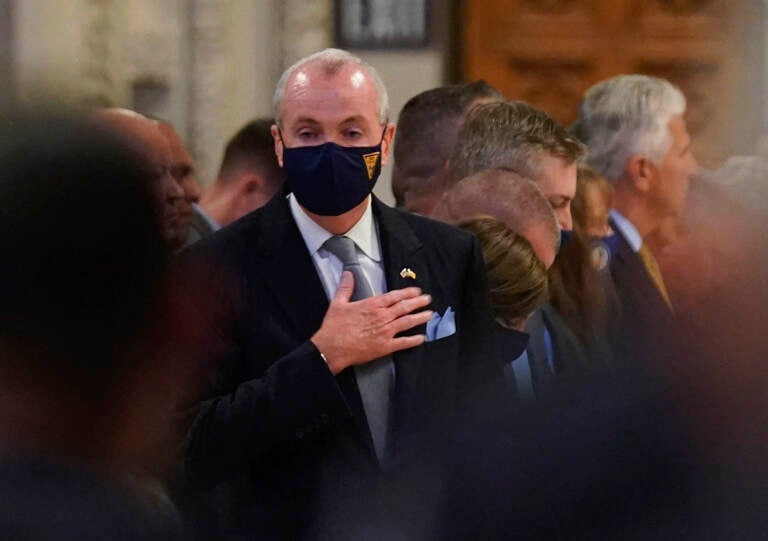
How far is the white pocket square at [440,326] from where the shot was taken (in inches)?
126

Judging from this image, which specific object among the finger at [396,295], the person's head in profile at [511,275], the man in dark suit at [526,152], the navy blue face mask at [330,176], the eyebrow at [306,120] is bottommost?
the person's head in profile at [511,275]

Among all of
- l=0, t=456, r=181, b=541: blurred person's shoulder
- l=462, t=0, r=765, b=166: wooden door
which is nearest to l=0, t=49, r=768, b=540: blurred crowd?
l=0, t=456, r=181, b=541: blurred person's shoulder

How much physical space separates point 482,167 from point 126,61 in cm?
461

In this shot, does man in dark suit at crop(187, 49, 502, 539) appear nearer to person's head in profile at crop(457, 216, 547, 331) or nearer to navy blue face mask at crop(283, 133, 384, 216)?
navy blue face mask at crop(283, 133, 384, 216)

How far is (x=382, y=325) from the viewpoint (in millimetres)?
3123

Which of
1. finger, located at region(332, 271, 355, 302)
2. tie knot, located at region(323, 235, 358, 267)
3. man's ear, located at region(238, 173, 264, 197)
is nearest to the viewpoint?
finger, located at region(332, 271, 355, 302)

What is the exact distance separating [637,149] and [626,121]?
0.13 m

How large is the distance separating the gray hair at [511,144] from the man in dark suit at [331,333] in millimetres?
744

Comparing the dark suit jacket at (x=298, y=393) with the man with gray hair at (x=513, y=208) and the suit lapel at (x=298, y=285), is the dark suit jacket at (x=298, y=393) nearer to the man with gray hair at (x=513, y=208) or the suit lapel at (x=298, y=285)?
the suit lapel at (x=298, y=285)

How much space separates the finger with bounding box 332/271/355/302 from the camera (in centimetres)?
317

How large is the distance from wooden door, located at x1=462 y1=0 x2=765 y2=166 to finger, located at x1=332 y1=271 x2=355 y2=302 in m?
5.73

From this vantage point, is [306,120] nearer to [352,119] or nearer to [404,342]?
[352,119]

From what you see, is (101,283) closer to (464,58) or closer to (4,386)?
(4,386)

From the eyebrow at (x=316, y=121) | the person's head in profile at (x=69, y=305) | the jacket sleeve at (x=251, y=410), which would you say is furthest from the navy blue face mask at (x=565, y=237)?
the person's head in profile at (x=69, y=305)
